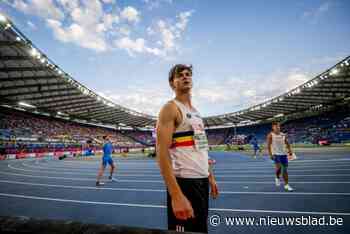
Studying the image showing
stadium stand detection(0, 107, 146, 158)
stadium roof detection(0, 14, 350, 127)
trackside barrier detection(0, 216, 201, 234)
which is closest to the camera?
trackside barrier detection(0, 216, 201, 234)

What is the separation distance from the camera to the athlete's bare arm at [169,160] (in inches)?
64.1

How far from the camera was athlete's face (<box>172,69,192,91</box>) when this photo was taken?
2.05m

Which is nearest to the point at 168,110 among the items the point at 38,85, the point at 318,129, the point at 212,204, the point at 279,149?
the point at 212,204

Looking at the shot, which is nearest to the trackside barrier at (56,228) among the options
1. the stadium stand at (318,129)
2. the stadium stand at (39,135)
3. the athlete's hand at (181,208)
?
the athlete's hand at (181,208)

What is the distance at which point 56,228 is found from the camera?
1054mm

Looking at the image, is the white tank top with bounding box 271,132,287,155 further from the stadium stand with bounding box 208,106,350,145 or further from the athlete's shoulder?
the stadium stand with bounding box 208,106,350,145

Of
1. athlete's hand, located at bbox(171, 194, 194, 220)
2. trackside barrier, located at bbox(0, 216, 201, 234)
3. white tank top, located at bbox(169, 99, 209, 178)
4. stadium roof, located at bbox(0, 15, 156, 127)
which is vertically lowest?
athlete's hand, located at bbox(171, 194, 194, 220)

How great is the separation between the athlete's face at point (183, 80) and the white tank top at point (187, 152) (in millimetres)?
217

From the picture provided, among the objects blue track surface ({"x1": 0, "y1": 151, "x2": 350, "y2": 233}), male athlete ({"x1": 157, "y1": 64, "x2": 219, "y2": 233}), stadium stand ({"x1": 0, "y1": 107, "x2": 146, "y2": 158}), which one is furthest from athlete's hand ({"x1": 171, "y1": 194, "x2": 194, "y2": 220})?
stadium stand ({"x1": 0, "y1": 107, "x2": 146, "y2": 158})


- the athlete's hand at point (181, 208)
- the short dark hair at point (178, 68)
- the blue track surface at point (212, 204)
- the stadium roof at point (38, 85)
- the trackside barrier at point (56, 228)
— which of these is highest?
the stadium roof at point (38, 85)

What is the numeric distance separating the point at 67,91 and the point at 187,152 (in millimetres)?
34968

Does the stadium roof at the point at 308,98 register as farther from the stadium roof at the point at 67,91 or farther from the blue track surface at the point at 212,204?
the blue track surface at the point at 212,204

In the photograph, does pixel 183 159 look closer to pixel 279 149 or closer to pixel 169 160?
pixel 169 160

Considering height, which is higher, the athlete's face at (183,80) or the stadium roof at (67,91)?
the stadium roof at (67,91)
